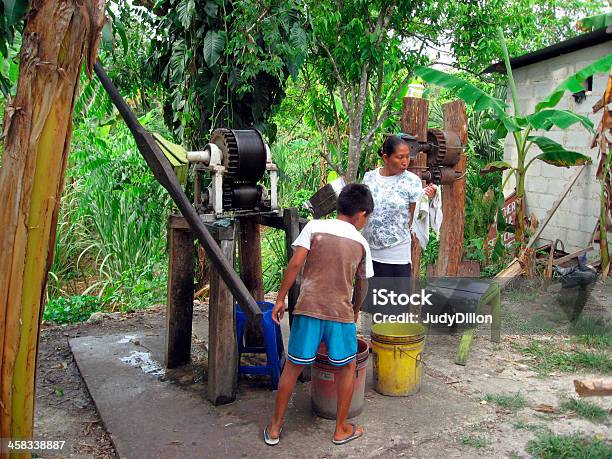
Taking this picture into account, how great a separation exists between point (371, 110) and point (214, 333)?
5.77 m

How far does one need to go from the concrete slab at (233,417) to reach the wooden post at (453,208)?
5.04 ft

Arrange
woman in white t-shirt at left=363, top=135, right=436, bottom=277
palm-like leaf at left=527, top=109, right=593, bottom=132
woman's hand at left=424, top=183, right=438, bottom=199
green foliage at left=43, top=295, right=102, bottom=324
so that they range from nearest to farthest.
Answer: woman in white t-shirt at left=363, top=135, right=436, bottom=277
woman's hand at left=424, top=183, right=438, bottom=199
palm-like leaf at left=527, top=109, right=593, bottom=132
green foliage at left=43, top=295, right=102, bottom=324

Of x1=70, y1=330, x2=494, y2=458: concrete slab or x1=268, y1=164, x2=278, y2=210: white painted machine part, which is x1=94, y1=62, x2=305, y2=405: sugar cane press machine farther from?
x1=70, y1=330, x2=494, y2=458: concrete slab

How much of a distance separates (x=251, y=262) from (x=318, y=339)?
1539mm

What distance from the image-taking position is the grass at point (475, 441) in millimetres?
3509

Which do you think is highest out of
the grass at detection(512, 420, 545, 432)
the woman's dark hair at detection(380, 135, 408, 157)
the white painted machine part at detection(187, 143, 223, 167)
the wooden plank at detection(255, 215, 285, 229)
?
the woman's dark hair at detection(380, 135, 408, 157)

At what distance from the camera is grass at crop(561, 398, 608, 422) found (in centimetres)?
388

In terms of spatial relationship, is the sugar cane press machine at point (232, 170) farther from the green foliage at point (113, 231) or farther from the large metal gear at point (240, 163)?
the green foliage at point (113, 231)

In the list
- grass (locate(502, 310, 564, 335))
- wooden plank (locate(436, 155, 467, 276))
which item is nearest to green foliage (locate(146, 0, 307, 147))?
wooden plank (locate(436, 155, 467, 276))

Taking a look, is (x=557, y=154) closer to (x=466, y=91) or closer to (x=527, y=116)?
(x=527, y=116)

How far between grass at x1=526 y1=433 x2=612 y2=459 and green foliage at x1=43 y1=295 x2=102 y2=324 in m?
4.47

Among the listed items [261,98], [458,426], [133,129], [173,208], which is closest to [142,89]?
[173,208]

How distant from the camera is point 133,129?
355cm

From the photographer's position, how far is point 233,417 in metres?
3.87
